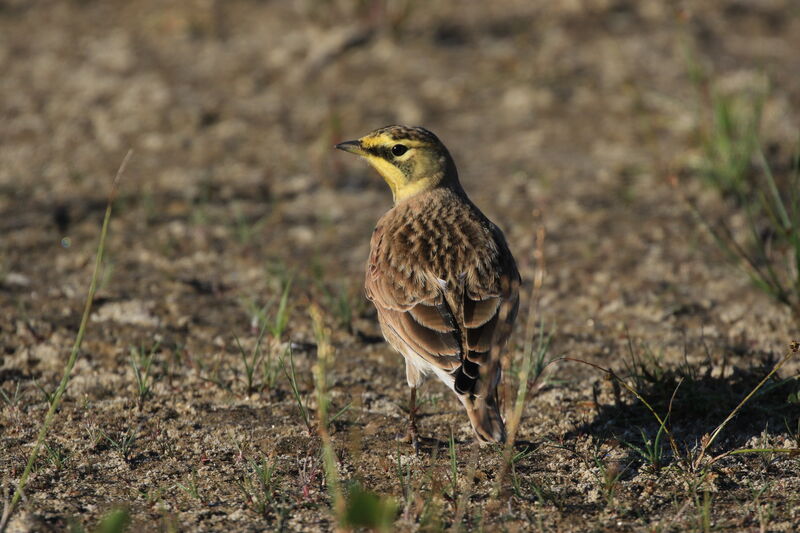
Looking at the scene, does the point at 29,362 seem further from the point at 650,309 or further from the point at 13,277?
the point at 650,309

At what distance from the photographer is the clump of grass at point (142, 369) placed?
16.3ft

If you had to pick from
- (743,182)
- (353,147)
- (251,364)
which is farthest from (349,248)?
(743,182)

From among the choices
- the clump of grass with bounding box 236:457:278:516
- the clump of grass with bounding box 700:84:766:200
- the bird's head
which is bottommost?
the clump of grass with bounding box 236:457:278:516

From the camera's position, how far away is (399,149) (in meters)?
5.51

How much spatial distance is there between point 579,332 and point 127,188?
401 centimetres

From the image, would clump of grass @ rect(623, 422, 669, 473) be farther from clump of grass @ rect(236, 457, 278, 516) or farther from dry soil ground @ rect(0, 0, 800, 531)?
clump of grass @ rect(236, 457, 278, 516)

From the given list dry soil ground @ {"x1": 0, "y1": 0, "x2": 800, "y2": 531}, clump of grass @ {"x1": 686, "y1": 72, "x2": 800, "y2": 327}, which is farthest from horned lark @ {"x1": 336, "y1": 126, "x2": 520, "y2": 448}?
clump of grass @ {"x1": 686, "y1": 72, "x2": 800, "y2": 327}

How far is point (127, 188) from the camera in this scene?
7914 millimetres

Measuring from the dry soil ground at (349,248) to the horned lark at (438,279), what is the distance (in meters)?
0.47

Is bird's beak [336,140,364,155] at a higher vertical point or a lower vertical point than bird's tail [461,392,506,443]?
higher

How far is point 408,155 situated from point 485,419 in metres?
1.91

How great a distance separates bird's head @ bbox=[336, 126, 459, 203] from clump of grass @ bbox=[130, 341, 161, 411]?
1594mm

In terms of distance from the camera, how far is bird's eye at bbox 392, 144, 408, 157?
550cm

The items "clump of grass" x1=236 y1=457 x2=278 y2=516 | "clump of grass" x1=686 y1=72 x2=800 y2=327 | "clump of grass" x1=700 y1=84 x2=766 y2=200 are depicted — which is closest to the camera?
"clump of grass" x1=236 y1=457 x2=278 y2=516
